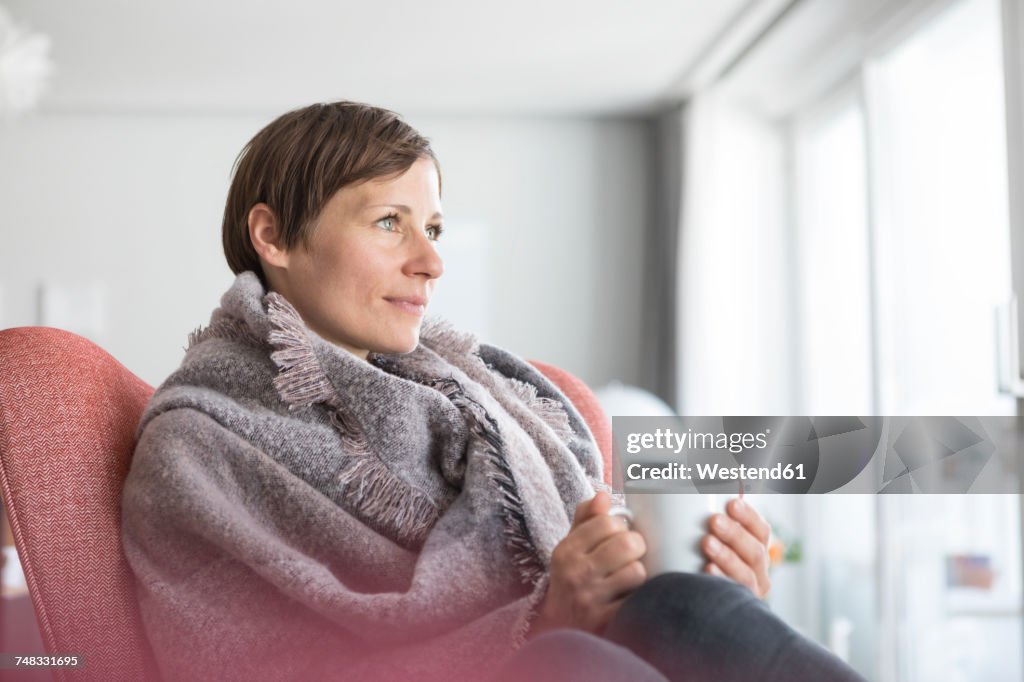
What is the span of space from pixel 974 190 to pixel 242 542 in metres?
2.41

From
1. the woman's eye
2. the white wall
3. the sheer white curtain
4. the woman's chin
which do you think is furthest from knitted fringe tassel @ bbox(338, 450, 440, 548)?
the white wall

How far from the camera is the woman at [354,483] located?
87 centimetres

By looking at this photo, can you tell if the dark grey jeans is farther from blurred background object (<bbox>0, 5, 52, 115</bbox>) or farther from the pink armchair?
blurred background object (<bbox>0, 5, 52, 115</bbox>)

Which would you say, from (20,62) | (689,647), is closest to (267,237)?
(689,647)

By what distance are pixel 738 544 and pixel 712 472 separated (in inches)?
5.7

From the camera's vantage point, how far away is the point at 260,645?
36.5 inches

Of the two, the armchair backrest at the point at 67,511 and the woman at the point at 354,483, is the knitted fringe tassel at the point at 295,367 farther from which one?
the armchair backrest at the point at 67,511

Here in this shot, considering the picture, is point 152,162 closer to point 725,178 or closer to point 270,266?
point 725,178

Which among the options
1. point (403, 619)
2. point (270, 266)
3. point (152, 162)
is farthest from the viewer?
point (152, 162)

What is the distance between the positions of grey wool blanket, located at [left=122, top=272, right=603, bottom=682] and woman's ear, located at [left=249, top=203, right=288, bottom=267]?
0.04 m

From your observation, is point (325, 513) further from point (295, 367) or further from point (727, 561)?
point (727, 561)

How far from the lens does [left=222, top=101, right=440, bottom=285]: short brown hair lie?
3.58 ft

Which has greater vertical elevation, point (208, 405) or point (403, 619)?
point (208, 405)

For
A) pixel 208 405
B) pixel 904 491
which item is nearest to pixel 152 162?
pixel 904 491
